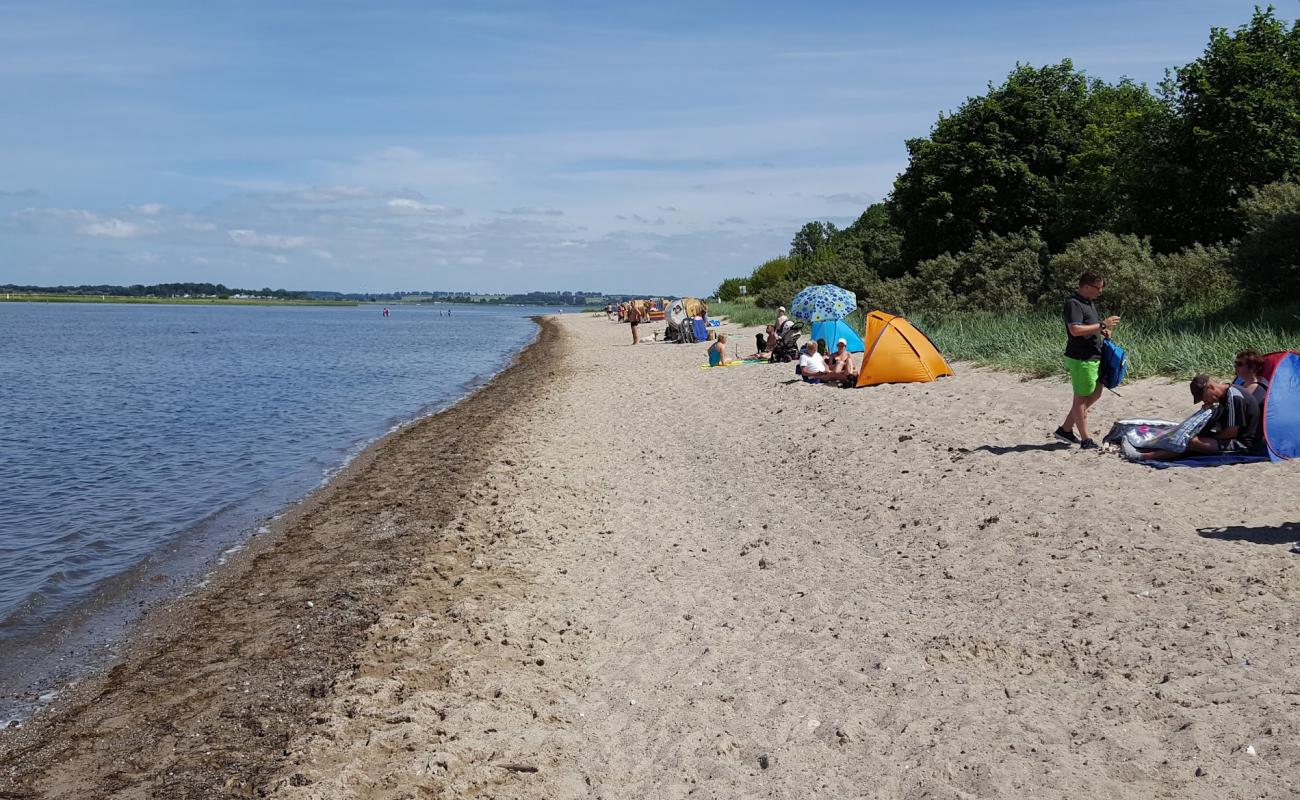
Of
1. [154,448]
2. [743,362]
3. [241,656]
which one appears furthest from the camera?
[743,362]

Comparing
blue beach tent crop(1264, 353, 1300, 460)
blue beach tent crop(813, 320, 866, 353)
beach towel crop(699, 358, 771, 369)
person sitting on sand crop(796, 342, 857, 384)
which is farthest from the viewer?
beach towel crop(699, 358, 771, 369)

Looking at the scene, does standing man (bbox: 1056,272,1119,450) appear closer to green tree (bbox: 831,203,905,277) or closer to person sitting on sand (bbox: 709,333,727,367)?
person sitting on sand (bbox: 709,333,727,367)

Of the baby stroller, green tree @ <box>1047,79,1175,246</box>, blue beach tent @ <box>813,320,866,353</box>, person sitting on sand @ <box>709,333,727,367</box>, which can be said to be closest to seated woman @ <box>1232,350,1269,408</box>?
blue beach tent @ <box>813,320,866,353</box>

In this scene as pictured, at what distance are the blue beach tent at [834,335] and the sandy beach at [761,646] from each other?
9.38m

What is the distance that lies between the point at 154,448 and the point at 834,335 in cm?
1359

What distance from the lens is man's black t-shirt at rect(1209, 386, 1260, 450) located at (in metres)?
8.49

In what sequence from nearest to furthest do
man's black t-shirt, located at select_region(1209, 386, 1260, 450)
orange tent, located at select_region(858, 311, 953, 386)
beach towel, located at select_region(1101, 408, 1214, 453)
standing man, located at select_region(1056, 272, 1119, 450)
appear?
man's black t-shirt, located at select_region(1209, 386, 1260, 450) → beach towel, located at select_region(1101, 408, 1214, 453) → standing man, located at select_region(1056, 272, 1119, 450) → orange tent, located at select_region(858, 311, 953, 386)

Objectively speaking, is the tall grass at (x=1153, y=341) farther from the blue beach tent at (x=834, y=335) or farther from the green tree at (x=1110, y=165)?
the green tree at (x=1110, y=165)

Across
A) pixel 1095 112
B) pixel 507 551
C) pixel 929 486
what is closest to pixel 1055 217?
pixel 1095 112

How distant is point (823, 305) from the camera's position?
2116cm

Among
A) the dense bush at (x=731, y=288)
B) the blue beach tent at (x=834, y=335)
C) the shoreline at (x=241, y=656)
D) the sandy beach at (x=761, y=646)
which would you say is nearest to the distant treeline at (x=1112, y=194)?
the blue beach tent at (x=834, y=335)

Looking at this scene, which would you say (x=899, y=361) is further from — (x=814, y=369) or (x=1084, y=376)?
(x=1084, y=376)

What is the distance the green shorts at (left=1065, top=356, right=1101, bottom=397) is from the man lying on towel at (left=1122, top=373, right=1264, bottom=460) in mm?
868

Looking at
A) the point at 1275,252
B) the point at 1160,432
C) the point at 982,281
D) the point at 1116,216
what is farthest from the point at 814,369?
the point at 1116,216
